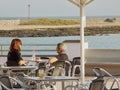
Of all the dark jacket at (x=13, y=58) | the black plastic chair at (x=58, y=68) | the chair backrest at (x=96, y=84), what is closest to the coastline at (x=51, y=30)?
the dark jacket at (x=13, y=58)

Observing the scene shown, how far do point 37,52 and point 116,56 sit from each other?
342 cm

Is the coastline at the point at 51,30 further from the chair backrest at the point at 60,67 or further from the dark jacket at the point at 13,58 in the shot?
the chair backrest at the point at 60,67

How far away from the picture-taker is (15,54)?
360 inches

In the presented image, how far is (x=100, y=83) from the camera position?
608 cm

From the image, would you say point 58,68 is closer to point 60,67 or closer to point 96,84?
point 60,67

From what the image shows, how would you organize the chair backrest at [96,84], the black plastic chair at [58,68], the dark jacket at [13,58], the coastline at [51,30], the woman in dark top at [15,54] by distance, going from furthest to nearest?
the coastline at [51,30]
the dark jacket at [13,58]
the woman in dark top at [15,54]
the black plastic chair at [58,68]
the chair backrest at [96,84]

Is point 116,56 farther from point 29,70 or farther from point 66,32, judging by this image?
point 66,32

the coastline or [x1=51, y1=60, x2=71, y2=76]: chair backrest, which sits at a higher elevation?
the coastline

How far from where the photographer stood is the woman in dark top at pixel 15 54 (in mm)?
8945

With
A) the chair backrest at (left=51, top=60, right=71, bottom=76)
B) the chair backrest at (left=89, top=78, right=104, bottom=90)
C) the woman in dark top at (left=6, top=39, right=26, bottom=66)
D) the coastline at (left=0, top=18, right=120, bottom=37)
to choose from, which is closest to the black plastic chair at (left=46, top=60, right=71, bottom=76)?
the chair backrest at (left=51, top=60, right=71, bottom=76)

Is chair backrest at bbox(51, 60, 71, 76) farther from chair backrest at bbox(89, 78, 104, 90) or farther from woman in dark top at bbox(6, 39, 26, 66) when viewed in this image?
chair backrest at bbox(89, 78, 104, 90)

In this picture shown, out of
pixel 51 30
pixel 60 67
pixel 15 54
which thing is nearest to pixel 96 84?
pixel 60 67

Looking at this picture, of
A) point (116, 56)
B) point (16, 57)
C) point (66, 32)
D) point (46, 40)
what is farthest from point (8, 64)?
point (66, 32)

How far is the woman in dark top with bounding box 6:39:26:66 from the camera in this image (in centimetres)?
895
